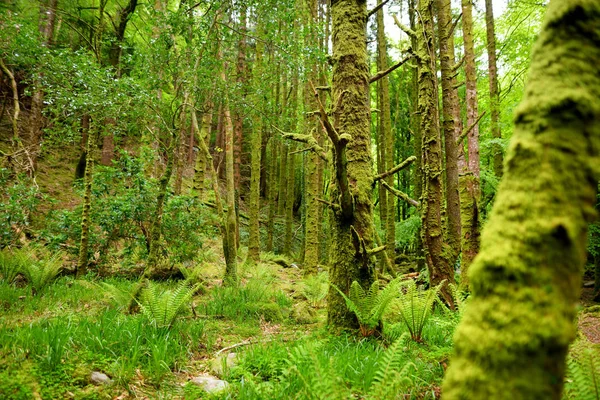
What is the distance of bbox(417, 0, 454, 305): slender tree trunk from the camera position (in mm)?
5512

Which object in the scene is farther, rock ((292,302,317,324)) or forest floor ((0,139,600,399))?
rock ((292,302,317,324))

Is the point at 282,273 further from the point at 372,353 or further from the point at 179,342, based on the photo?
the point at 372,353

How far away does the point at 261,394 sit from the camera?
95.4 inches

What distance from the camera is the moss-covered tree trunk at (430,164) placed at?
5.51 m

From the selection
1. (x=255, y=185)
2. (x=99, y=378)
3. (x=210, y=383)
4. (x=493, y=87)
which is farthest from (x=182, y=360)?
(x=493, y=87)

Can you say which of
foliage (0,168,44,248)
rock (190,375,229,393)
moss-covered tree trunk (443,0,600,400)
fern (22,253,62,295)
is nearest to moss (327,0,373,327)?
rock (190,375,229,393)

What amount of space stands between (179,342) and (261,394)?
1.65m

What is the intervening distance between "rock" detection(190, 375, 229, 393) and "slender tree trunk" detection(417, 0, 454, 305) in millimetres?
3811

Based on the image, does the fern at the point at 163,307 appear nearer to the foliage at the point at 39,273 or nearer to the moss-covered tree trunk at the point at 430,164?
the foliage at the point at 39,273

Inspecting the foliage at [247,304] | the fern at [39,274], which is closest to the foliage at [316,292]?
the foliage at [247,304]

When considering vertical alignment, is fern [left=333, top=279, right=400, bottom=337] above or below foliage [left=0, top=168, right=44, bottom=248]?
below

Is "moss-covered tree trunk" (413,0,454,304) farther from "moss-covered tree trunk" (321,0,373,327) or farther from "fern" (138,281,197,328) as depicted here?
"fern" (138,281,197,328)

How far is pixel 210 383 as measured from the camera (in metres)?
2.89

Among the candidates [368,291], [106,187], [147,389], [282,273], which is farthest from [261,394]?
[282,273]
